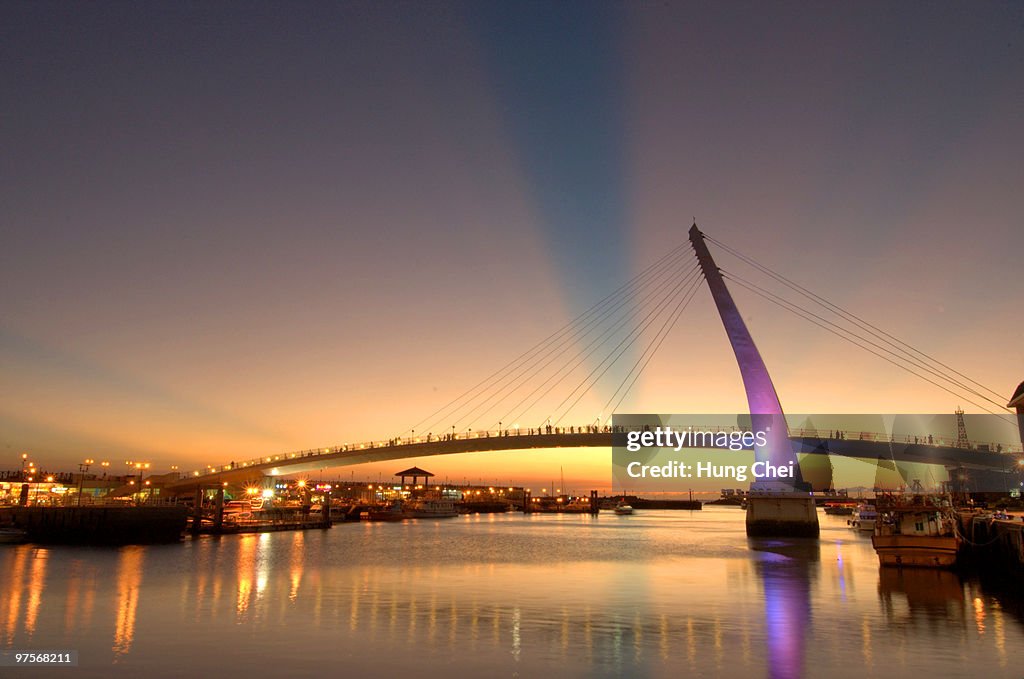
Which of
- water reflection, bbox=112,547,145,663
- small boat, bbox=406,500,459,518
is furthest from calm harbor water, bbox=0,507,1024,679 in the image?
small boat, bbox=406,500,459,518

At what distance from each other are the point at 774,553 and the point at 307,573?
88.6 ft

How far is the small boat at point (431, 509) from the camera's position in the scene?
325 ft

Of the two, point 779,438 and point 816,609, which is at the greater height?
point 779,438

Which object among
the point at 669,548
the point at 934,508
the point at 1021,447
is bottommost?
the point at 669,548

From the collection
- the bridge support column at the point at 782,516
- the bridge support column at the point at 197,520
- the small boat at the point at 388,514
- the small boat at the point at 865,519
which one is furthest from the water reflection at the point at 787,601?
the small boat at the point at 388,514

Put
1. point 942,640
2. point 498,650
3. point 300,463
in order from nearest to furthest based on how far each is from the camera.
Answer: point 498,650 < point 942,640 < point 300,463

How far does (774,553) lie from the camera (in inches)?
1585

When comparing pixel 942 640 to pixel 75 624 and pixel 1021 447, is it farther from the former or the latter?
pixel 1021 447

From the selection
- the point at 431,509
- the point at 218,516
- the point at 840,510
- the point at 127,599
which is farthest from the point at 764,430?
the point at 840,510

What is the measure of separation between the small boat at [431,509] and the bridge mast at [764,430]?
5824 cm

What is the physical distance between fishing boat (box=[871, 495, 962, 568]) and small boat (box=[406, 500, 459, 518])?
2981 inches

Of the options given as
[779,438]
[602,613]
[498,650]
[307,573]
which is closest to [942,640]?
→ [602,613]

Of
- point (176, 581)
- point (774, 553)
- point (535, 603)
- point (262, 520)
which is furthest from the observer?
point (262, 520)

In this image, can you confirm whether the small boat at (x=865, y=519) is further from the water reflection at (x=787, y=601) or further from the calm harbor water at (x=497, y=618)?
the calm harbor water at (x=497, y=618)
